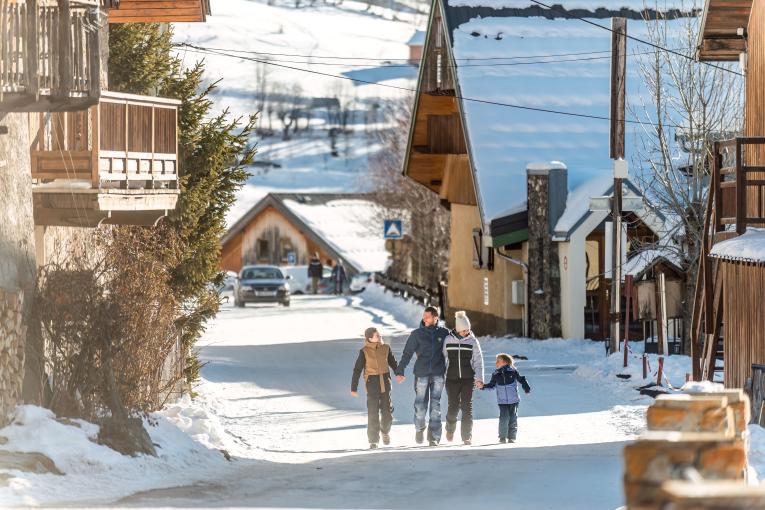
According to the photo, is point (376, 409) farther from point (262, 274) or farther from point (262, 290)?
point (262, 274)

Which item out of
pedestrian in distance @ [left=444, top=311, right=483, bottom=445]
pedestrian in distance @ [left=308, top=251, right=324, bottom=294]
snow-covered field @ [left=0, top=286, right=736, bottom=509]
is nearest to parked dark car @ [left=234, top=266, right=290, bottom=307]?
pedestrian in distance @ [left=308, top=251, right=324, bottom=294]

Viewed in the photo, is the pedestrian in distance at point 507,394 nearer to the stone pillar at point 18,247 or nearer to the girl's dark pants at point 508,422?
the girl's dark pants at point 508,422

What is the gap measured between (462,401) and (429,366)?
0.60 meters

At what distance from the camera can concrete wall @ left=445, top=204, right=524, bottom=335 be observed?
3609cm

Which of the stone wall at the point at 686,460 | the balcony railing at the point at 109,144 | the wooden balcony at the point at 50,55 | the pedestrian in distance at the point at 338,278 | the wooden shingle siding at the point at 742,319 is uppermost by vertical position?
the wooden balcony at the point at 50,55

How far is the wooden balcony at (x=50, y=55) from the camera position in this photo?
15.1 m

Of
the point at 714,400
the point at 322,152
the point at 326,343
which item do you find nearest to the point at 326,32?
the point at 322,152

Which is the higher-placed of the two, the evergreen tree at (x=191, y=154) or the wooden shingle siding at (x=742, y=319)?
the evergreen tree at (x=191, y=154)

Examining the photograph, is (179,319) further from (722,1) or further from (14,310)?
(722,1)

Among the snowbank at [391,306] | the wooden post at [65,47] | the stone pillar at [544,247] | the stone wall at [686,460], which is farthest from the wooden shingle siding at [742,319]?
the snowbank at [391,306]

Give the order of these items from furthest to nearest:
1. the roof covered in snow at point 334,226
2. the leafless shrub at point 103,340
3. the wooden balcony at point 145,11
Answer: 1. the roof covered in snow at point 334,226
2. the wooden balcony at point 145,11
3. the leafless shrub at point 103,340

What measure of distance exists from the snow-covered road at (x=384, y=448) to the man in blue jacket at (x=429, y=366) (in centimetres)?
38

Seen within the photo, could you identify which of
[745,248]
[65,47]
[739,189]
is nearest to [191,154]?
[65,47]

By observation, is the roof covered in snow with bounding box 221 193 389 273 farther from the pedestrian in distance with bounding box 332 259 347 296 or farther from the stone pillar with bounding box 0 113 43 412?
the stone pillar with bounding box 0 113 43 412
